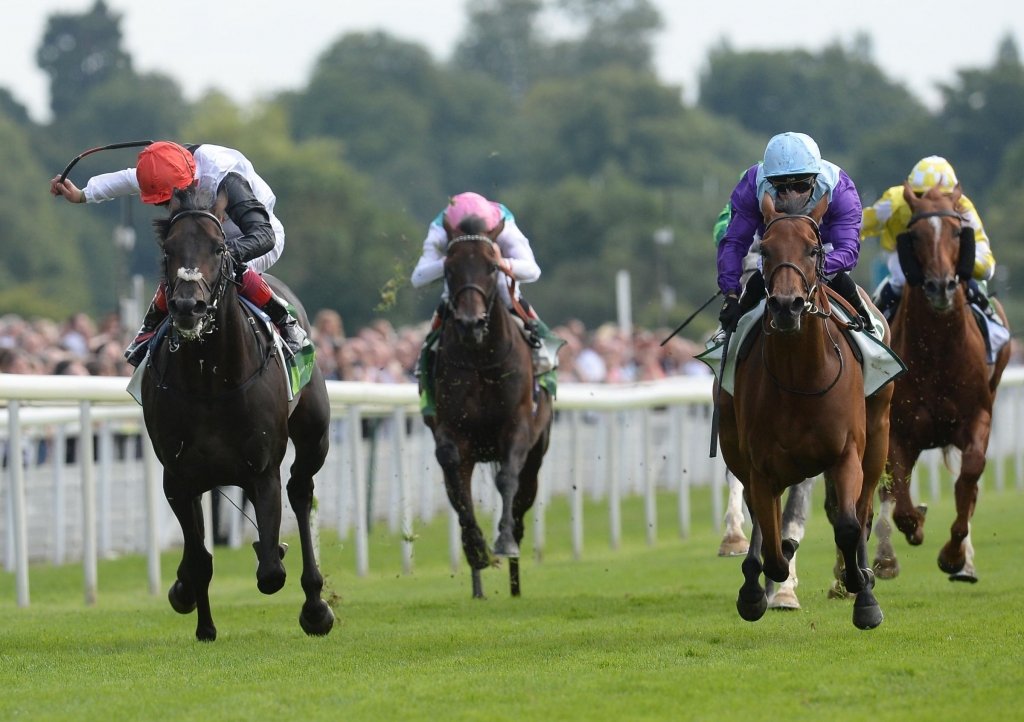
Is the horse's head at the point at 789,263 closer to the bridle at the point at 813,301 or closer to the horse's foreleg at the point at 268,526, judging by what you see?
the bridle at the point at 813,301

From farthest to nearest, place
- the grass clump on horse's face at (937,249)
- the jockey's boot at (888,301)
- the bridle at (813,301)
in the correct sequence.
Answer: the jockey's boot at (888,301), the grass clump on horse's face at (937,249), the bridle at (813,301)

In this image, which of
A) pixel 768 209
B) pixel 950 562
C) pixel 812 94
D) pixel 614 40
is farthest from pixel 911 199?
pixel 614 40

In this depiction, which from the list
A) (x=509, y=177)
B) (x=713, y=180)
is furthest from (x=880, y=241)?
(x=509, y=177)

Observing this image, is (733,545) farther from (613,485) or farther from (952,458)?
(613,485)

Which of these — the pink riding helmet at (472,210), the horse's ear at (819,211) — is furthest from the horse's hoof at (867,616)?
the pink riding helmet at (472,210)

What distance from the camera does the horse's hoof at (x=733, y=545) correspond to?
26.5ft

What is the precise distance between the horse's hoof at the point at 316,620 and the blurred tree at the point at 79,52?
84811 mm

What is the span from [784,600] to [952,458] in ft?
7.57

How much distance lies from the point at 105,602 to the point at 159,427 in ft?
9.12

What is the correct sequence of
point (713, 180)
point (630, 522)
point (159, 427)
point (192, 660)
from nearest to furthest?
point (192, 660) → point (159, 427) → point (630, 522) → point (713, 180)

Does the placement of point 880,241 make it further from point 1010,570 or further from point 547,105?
point 547,105

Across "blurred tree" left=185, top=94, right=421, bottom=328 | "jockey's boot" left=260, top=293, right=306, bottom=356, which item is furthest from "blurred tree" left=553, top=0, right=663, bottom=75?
"jockey's boot" left=260, top=293, right=306, bottom=356

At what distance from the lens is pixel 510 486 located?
892 cm

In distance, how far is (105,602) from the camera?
30.7 feet
